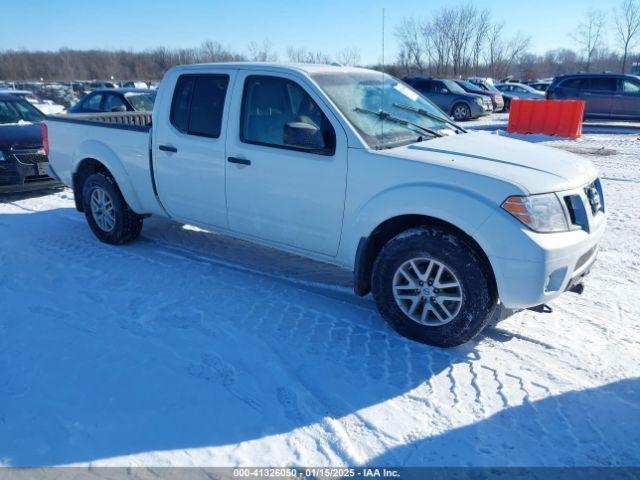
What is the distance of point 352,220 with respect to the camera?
12.5 feet

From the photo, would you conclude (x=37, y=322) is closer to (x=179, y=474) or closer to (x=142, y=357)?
(x=142, y=357)

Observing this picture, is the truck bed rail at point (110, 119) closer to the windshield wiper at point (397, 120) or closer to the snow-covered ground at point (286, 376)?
the snow-covered ground at point (286, 376)

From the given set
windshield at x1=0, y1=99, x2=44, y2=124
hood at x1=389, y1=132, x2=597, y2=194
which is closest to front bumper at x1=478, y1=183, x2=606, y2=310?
hood at x1=389, y1=132, x2=597, y2=194

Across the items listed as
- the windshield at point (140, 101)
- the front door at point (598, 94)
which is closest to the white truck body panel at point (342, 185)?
the windshield at point (140, 101)

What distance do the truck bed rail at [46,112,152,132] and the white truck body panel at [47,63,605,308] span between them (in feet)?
0.38

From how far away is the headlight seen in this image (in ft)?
10.3

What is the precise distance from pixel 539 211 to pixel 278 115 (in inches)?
85.5

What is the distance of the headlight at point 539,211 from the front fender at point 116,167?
3.89 m

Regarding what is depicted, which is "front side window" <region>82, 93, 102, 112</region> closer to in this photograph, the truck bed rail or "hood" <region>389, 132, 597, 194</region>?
the truck bed rail

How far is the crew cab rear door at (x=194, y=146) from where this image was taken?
4.51 meters

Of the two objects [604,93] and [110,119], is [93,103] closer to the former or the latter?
[110,119]

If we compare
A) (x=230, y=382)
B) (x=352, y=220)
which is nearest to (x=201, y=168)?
(x=352, y=220)

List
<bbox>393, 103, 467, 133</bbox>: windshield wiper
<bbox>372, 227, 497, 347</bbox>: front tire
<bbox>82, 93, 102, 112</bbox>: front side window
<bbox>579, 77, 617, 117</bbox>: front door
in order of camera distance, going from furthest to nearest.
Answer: <bbox>579, 77, 617, 117</bbox>: front door → <bbox>82, 93, 102, 112</bbox>: front side window → <bbox>393, 103, 467, 133</bbox>: windshield wiper → <bbox>372, 227, 497, 347</bbox>: front tire

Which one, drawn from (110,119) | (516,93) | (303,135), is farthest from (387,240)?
(516,93)
